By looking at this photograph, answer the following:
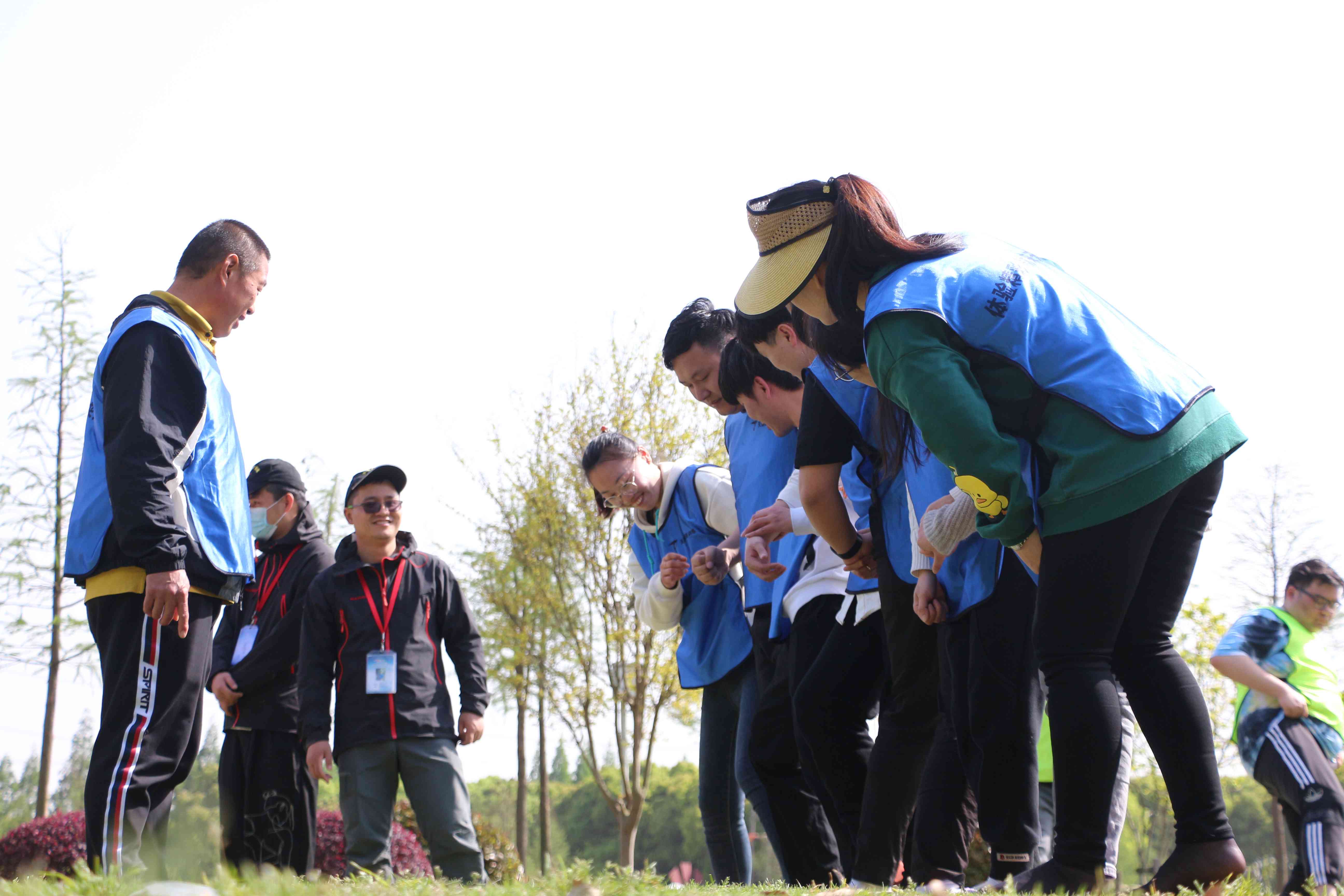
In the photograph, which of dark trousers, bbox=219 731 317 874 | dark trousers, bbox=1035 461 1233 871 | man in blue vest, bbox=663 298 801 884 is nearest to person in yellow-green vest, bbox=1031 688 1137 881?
dark trousers, bbox=1035 461 1233 871

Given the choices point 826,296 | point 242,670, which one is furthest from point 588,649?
point 826,296

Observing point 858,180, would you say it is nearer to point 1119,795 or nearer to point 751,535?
point 751,535

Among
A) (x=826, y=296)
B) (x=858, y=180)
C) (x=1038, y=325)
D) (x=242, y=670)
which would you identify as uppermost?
(x=858, y=180)

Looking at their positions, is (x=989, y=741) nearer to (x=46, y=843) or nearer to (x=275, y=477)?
(x=275, y=477)

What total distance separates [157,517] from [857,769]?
249 centimetres

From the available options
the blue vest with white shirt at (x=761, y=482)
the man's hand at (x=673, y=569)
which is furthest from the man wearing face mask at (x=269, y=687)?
Result: the blue vest with white shirt at (x=761, y=482)

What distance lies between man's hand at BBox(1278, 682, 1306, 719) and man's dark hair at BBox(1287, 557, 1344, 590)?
0.71m

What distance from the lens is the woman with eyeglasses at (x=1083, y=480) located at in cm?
250

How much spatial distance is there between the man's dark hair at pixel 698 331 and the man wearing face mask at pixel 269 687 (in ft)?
7.23

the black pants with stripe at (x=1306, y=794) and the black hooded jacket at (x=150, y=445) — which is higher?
the black hooded jacket at (x=150, y=445)

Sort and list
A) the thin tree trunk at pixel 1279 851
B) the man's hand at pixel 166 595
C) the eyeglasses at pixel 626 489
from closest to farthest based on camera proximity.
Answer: the man's hand at pixel 166 595
the eyeglasses at pixel 626 489
the thin tree trunk at pixel 1279 851

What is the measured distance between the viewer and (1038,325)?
269 cm

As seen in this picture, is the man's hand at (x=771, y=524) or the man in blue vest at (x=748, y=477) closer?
the man's hand at (x=771, y=524)

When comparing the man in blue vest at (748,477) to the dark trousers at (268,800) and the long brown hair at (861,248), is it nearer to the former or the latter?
the long brown hair at (861,248)
